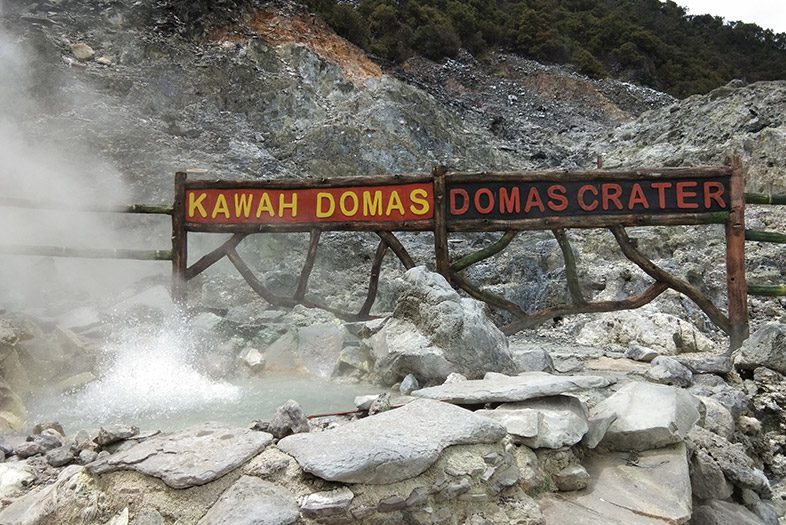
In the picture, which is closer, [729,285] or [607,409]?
[607,409]

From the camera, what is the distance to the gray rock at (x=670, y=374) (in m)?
3.71

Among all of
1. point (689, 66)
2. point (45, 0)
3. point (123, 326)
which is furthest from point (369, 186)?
point (689, 66)

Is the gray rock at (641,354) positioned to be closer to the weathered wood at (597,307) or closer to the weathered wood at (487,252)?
the weathered wood at (597,307)

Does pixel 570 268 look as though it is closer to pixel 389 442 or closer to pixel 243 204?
pixel 243 204

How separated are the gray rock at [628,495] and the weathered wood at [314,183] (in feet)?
10.6

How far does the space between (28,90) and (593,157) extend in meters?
13.8

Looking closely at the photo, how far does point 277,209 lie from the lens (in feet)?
17.9

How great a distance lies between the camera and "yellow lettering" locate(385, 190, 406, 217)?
520cm

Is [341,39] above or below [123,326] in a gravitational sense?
above

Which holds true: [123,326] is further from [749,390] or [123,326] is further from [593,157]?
[593,157]

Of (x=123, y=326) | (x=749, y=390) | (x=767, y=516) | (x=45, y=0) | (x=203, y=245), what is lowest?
(x=767, y=516)

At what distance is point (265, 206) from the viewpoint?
5.46 metres

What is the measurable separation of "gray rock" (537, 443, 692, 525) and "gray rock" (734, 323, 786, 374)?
2052mm

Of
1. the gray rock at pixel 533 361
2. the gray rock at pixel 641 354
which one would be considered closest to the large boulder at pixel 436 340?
the gray rock at pixel 533 361
